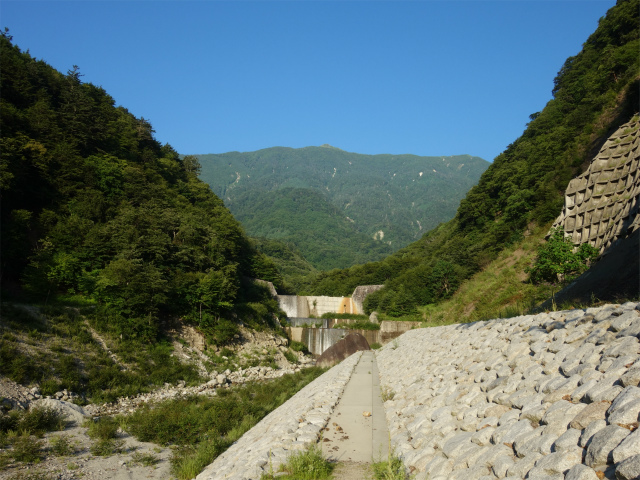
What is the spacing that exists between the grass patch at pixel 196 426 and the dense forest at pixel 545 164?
26.6 meters

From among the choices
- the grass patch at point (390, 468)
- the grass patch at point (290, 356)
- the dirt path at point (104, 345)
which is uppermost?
the grass patch at point (390, 468)

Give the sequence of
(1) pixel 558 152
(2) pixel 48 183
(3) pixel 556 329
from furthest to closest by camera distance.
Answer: (1) pixel 558 152 < (2) pixel 48 183 < (3) pixel 556 329

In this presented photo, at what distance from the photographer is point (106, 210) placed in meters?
35.6

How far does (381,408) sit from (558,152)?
3762 centimetres

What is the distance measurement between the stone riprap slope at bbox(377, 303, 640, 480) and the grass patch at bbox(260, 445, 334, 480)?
50.9 inches

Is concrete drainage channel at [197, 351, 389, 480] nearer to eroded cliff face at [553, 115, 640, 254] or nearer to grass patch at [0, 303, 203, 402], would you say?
grass patch at [0, 303, 203, 402]

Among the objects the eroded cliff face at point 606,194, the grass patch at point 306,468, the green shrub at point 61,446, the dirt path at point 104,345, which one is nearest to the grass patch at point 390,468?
the grass patch at point 306,468

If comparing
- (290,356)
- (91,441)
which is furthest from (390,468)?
(290,356)

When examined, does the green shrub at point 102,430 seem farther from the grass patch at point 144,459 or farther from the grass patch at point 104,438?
the grass patch at point 144,459

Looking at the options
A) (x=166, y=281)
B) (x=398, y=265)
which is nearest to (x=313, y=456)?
(x=166, y=281)

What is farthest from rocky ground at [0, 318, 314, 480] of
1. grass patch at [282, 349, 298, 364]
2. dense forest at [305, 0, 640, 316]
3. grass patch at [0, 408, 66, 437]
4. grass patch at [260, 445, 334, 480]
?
dense forest at [305, 0, 640, 316]

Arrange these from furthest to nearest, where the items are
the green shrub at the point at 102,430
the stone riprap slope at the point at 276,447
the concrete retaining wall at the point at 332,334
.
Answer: the concrete retaining wall at the point at 332,334 → the green shrub at the point at 102,430 → the stone riprap slope at the point at 276,447

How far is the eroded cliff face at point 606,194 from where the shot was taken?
18.8 m

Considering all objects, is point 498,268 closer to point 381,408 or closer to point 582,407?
point 381,408
